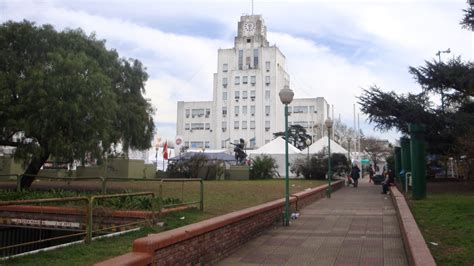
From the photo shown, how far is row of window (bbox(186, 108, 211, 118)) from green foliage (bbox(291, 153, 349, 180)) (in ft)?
233

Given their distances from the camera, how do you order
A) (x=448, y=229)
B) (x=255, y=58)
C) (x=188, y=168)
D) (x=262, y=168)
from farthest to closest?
(x=255, y=58)
(x=262, y=168)
(x=188, y=168)
(x=448, y=229)

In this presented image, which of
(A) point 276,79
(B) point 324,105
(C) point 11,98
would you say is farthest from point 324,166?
(B) point 324,105

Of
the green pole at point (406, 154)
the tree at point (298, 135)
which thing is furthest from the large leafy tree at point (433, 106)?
Answer: the tree at point (298, 135)

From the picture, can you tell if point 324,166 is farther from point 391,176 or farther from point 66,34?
point 66,34

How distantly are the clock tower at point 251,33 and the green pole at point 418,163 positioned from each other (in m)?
87.8

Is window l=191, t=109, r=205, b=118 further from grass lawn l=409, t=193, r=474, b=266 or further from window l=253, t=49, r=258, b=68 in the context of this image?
grass lawn l=409, t=193, r=474, b=266

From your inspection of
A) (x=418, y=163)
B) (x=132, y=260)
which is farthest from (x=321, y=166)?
(x=132, y=260)

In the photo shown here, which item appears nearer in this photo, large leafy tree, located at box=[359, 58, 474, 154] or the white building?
large leafy tree, located at box=[359, 58, 474, 154]

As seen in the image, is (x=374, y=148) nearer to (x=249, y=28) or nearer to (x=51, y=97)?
(x=249, y=28)

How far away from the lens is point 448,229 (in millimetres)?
10375

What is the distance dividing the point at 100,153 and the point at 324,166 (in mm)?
22385

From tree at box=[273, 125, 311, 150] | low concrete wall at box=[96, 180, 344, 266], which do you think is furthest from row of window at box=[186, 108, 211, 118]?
low concrete wall at box=[96, 180, 344, 266]

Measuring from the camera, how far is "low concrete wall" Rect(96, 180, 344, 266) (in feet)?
20.7

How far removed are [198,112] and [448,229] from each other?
10244cm
